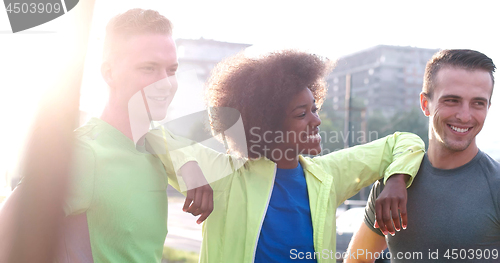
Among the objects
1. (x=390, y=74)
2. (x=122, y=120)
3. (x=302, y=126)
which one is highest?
(x=122, y=120)

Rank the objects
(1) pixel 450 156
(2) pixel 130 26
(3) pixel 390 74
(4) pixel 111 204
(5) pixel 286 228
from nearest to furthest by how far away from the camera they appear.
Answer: (4) pixel 111 204, (2) pixel 130 26, (5) pixel 286 228, (1) pixel 450 156, (3) pixel 390 74

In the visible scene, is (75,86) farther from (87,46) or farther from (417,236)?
(417,236)

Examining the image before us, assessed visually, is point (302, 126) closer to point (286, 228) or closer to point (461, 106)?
point (286, 228)

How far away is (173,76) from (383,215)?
1.18 m

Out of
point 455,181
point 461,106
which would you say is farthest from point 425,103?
point 455,181

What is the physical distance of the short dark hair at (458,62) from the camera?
2311mm

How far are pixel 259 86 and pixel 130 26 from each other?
30.9 inches

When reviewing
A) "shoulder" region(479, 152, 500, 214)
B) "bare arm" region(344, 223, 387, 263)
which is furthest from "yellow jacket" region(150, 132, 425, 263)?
"bare arm" region(344, 223, 387, 263)

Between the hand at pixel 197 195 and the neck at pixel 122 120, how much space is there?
0.85 feet

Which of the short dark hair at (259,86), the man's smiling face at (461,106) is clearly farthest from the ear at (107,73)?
the man's smiling face at (461,106)

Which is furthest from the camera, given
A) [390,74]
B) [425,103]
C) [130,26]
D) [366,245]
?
[390,74]

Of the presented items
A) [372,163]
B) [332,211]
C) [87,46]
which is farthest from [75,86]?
[372,163]

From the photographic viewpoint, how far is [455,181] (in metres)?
2.31

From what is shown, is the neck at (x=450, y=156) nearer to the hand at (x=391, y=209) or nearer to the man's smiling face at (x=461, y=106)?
the man's smiling face at (x=461, y=106)
